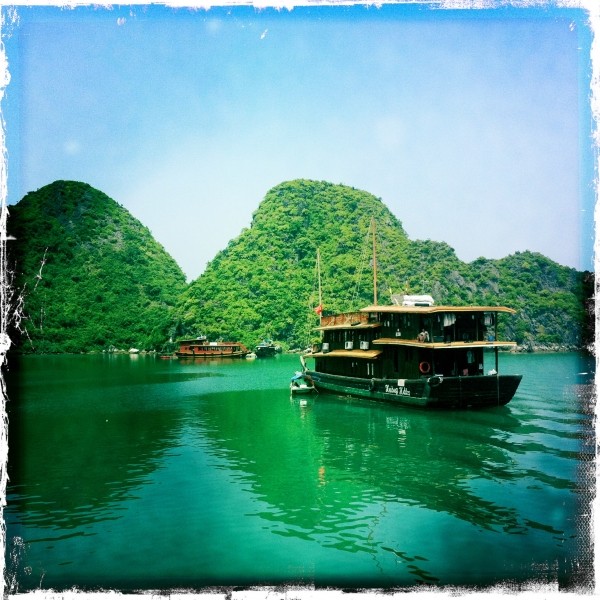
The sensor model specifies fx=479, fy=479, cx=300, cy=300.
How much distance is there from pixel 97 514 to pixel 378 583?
24.5 ft

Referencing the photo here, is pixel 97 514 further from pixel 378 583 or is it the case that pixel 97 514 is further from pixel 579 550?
→ pixel 579 550

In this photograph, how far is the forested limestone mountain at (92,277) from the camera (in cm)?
8875

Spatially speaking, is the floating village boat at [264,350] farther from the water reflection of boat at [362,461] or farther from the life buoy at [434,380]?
the life buoy at [434,380]

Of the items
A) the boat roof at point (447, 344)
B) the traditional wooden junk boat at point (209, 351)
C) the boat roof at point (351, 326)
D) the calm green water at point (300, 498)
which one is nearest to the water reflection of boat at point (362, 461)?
the calm green water at point (300, 498)

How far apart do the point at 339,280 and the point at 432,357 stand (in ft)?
229

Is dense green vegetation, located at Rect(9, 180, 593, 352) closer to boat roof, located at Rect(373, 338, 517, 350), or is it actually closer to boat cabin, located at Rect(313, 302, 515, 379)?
boat cabin, located at Rect(313, 302, 515, 379)

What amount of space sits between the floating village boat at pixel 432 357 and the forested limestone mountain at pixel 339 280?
56.2 m

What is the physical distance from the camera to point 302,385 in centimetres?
3300

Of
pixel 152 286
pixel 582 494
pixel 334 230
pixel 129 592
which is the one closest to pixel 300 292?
pixel 334 230

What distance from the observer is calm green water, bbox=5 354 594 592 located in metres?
8.46

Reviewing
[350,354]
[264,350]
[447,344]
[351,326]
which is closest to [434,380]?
[447,344]

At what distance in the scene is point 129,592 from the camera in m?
5.94

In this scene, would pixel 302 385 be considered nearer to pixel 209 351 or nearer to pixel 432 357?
pixel 432 357

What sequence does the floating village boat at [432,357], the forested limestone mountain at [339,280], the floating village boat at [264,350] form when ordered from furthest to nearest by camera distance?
the forested limestone mountain at [339,280], the floating village boat at [264,350], the floating village boat at [432,357]
